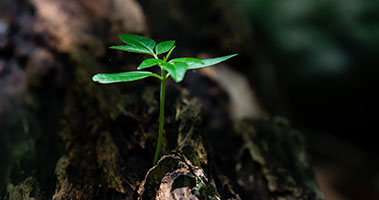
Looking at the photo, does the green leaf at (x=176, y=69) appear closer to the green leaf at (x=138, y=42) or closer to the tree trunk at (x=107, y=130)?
the green leaf at (x=138, y=42)

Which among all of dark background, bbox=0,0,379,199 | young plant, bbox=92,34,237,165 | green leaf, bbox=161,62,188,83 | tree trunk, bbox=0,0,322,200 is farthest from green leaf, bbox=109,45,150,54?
dark background, bbox=0,0,379,199

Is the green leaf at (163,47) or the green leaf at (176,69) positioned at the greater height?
the green leaf at (163,47)

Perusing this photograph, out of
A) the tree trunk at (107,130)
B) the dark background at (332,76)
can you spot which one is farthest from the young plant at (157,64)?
the dark background at (332,76)

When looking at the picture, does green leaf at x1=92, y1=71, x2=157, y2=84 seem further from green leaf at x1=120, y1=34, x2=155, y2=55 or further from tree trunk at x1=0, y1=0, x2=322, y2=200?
tree trunk at x1=0, y1=0, x2=322, y2=200

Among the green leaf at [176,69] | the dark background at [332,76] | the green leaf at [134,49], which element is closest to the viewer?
the green leaf at [176,69]

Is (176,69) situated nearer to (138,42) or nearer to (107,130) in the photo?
(138,42)

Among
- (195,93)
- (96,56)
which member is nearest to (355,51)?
(195,93)

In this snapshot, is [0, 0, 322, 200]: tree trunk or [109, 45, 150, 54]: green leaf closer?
[109, 45, 150, 54]: green leaf

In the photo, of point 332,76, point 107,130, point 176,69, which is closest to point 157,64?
point 176,69
